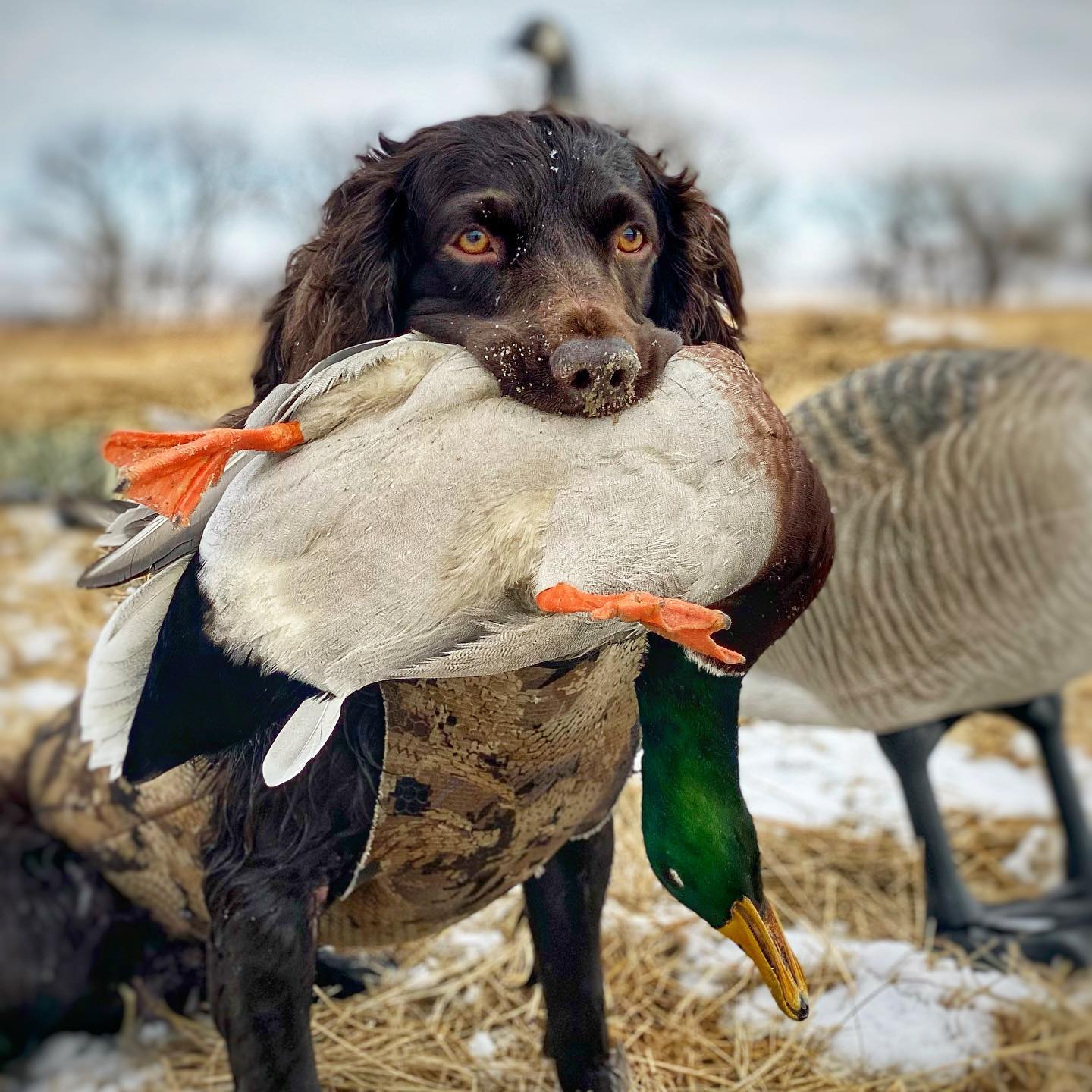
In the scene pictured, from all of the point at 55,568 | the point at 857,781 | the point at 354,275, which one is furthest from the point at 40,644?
the point at 354,275

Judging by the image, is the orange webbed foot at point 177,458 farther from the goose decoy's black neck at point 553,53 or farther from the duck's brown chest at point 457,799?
the goose decoy's black neck at point 553,53

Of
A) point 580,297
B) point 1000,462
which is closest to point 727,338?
point 580,297

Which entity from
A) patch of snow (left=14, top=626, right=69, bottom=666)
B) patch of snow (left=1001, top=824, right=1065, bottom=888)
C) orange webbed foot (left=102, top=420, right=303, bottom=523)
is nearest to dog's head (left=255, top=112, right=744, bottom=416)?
orange webbed foot (left=102, top=420, right=303, bottom=523)

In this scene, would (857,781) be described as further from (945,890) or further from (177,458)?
(177,458)

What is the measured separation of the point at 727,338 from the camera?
1.61 meters

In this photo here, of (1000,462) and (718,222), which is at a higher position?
(718,222)

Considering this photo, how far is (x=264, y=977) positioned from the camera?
5.35ft

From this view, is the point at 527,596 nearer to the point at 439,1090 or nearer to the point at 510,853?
the point at 510,853

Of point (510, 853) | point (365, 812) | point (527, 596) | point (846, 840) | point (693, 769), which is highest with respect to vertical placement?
point (527, 596)

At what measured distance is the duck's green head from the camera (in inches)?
58.9

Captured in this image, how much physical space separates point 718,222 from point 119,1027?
86.0 inches

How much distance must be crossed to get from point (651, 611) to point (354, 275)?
1.99 feet

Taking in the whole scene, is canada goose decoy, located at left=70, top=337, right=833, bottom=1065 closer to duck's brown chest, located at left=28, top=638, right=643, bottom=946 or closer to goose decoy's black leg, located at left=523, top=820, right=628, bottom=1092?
duck's brown chest, located at left=28, top=638, right=643, bottom=946

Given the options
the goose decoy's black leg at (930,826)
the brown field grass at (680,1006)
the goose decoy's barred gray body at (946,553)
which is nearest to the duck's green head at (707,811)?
the brown field grass at (680,1006)
